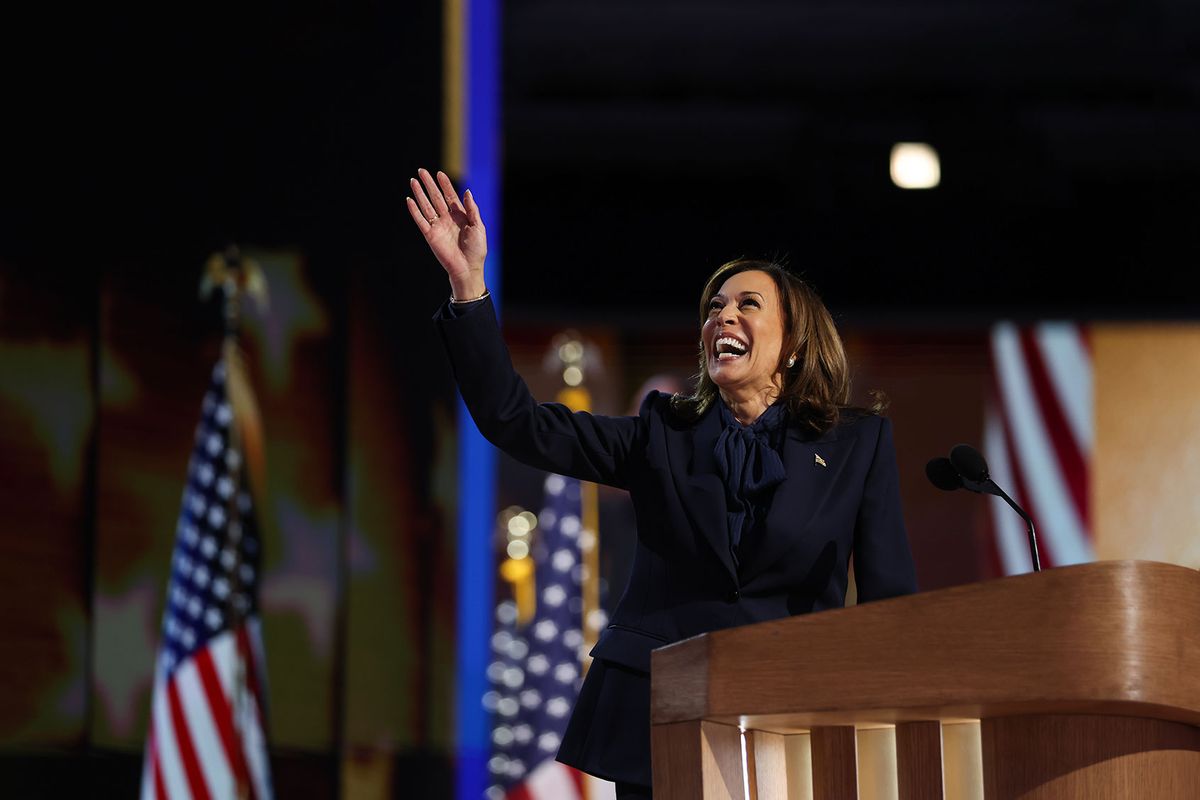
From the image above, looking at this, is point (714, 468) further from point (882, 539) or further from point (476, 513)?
point (476, 513)

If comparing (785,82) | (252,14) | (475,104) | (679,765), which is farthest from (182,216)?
(679,765)

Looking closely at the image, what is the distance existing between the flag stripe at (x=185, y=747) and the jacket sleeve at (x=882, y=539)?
2.42 metres

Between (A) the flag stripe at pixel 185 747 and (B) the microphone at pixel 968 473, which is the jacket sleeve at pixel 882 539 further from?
(A) the flag stripe at pixel 185 747

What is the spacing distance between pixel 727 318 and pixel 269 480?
7.29 ft

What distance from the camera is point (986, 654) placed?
1121mm

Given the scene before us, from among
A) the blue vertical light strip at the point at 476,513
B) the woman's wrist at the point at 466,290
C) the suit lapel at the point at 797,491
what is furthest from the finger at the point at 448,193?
→ the blue vertical light strip at the point at 476,513

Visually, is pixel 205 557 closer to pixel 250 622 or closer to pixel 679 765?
pixel 250 622

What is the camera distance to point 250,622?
3.78m

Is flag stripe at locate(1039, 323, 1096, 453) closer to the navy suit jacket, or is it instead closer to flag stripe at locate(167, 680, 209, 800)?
flag stripe at locate(167, 680, 209, 800)

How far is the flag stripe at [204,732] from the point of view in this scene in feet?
12.0

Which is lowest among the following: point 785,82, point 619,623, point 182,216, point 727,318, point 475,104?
point 619,623

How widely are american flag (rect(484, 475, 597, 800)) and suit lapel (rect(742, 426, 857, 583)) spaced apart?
9.70 ft

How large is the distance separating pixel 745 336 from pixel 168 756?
2.42 metres

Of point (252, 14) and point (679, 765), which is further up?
point (252, 14)
